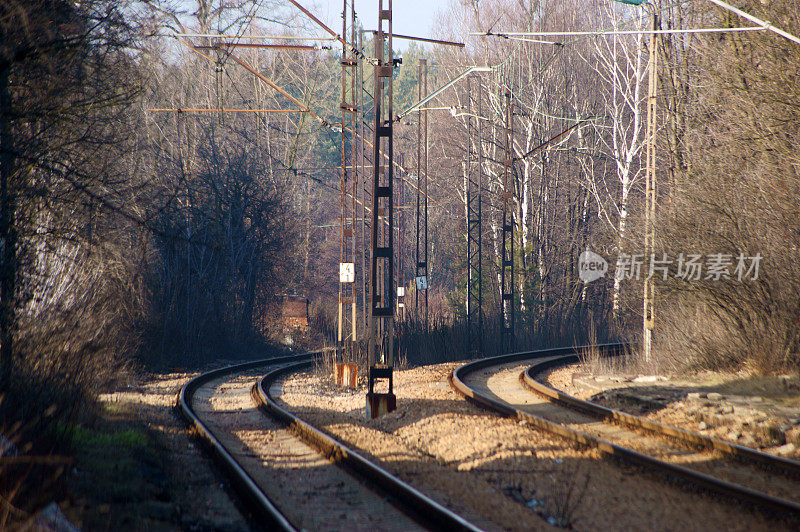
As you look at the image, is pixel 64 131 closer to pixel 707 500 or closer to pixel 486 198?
pixel 707 500

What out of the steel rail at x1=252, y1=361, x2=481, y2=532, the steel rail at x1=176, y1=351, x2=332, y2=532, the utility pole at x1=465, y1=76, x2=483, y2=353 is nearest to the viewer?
the steel rail at x1=252, y1=361, x2=481, y2=532

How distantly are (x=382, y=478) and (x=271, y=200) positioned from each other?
22.6m

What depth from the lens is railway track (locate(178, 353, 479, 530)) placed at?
6539mm

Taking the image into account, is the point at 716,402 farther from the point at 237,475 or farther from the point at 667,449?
the point at 237,475

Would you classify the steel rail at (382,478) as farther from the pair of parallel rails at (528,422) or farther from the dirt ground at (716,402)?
the dirt ground at (716,402)

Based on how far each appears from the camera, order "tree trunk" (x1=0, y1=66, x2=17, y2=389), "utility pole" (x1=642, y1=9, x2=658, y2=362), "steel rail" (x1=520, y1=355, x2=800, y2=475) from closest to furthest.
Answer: "tree trunk" (x1=0, y1=66, x2=17, y2=389), "steel rail" (x1=520, y1=355, x2=800, y2=475), "utility pole" (x1=642, y1=9, x2=658, y2=362)

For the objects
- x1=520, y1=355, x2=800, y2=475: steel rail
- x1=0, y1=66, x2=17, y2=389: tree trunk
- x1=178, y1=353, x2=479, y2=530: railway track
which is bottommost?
x1=178, y1=353, x2=479, y2=530: railway track

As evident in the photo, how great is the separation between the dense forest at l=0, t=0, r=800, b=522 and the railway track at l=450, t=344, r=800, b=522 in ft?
13.5

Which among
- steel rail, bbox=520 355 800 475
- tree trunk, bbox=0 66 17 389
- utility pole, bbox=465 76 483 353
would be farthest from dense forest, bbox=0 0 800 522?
steel rail, bbox=520 355 800 475

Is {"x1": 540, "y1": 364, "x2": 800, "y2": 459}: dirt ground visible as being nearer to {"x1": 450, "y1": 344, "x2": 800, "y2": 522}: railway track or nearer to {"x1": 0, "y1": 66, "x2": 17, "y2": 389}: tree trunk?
{"x1": 450, "y1": 344, "x2": 800, "y2": 522}: railway track

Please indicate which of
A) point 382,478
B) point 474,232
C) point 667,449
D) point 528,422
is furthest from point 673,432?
point 474,232

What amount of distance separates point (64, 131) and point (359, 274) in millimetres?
51485

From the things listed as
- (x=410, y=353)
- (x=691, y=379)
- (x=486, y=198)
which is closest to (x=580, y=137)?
(x=486, y=198)

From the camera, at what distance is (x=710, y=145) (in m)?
15.7
